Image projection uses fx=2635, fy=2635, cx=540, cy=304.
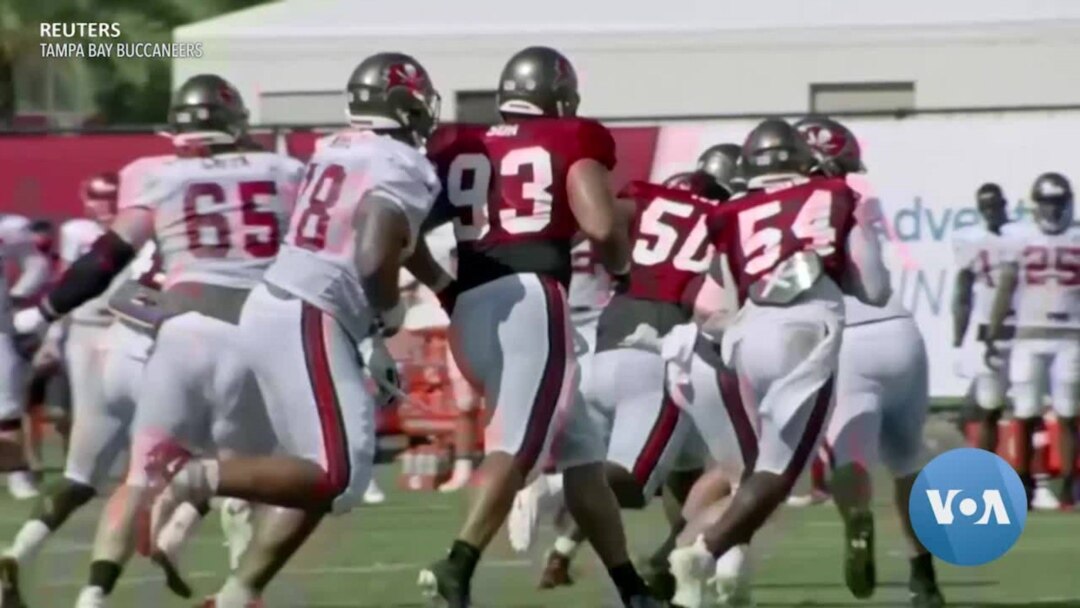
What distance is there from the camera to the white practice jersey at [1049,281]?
14.6 meters

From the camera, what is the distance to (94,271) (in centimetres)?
830

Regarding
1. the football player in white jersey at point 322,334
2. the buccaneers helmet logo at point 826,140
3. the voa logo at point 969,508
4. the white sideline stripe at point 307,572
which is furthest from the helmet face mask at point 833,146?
the white sideline stripe at point 307,572

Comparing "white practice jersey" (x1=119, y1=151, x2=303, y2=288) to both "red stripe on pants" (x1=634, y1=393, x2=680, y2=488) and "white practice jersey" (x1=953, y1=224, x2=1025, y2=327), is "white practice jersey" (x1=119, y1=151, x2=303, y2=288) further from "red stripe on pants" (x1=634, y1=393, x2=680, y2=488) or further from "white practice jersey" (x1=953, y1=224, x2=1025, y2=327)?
"white practice jersey" (x1=953, y1=224, x2=1025, y2=327)

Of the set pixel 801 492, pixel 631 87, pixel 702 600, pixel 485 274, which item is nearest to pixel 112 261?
pixel 485 274

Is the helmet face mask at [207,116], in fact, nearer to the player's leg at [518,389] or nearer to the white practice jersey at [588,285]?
the player's leg at [518,389]

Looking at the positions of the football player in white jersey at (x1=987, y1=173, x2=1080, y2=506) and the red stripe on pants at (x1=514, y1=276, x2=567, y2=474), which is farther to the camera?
the football player in white jersey at (x1=987, y1=173, x2=1080, y2=506)

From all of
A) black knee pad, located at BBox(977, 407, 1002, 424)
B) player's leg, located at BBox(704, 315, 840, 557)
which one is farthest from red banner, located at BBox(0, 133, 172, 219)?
player's leg, located at BBox(704, 315, 840, 557)

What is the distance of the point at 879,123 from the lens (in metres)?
17.9

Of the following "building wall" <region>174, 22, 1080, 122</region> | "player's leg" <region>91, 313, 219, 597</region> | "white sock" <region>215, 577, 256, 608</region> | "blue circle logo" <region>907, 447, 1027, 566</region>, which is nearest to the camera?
"white sock" <region>215, 577, 256, 608</region>

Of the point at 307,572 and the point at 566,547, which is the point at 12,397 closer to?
the point at 307,572

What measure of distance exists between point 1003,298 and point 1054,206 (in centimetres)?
59

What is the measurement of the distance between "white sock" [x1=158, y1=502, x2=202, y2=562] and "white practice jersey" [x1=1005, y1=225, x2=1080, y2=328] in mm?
6596

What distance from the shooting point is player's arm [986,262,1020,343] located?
14766 mm

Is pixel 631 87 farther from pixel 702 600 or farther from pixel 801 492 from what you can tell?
pixel 702 600
